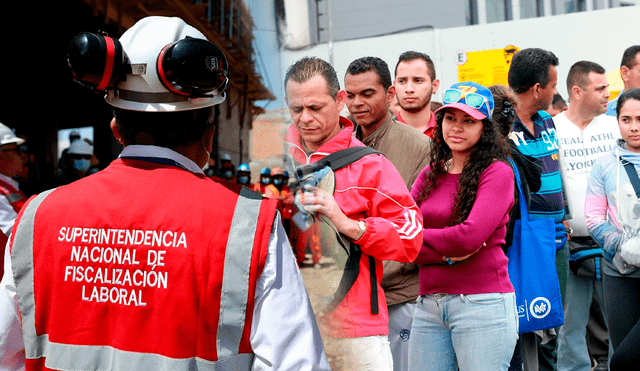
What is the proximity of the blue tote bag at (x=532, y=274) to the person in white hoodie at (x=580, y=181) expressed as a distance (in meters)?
0.82

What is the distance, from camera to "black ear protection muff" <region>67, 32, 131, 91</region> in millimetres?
863

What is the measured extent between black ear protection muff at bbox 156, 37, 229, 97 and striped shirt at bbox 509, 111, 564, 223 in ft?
6.95

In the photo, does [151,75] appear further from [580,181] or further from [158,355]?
[580,181]

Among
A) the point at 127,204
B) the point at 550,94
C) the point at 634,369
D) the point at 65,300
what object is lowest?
the point at 634,369

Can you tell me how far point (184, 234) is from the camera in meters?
0.90

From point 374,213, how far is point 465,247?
1.48 feet

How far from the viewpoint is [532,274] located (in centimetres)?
235

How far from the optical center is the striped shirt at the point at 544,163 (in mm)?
2764

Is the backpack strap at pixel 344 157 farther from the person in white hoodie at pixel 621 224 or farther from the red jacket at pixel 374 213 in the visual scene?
the person in white hoodie at pixel 621 224

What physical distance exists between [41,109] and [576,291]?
212 inches

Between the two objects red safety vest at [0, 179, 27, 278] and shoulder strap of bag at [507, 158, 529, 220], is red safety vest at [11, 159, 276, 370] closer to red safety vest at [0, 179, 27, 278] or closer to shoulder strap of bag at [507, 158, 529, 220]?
shoulder strap of bag at [507, 158, 529, 220]

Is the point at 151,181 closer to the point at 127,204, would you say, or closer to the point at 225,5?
the point at 127,204

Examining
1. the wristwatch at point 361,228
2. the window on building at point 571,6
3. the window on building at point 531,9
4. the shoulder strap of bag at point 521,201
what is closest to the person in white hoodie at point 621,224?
the shoulder strap of bag at point 521,201

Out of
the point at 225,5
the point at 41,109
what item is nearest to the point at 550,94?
the point at 225,5
